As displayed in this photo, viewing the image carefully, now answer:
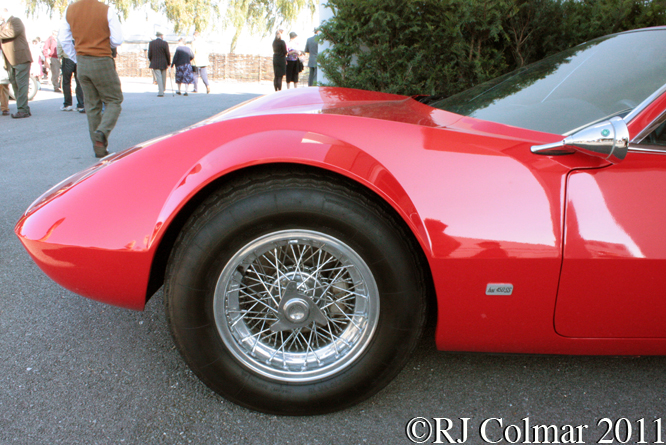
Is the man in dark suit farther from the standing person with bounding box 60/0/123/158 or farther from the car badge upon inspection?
the car badge

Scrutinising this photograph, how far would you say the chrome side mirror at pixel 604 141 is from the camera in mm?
1263

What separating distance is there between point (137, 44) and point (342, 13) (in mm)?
28979

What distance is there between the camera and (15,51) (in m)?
7.70

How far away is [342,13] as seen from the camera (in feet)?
15.5

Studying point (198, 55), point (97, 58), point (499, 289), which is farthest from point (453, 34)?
point (198, 55)

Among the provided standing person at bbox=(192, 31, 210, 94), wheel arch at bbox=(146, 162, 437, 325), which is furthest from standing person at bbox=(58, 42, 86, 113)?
wheel arch at bbox=(146, 162, 437, 325)

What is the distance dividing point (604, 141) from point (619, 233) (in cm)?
27

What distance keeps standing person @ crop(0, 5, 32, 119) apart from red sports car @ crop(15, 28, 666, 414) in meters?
7.82

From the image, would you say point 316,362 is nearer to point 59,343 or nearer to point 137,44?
point 59,343

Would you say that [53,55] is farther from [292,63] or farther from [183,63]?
[292,63]

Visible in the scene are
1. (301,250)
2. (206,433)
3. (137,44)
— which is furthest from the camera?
(137,44)

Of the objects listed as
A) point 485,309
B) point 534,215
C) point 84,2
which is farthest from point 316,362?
point 84,2

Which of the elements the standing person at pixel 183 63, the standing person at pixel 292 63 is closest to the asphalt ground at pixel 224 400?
the standing person at pixel 292 63

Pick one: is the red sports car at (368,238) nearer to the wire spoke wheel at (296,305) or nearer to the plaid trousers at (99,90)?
the wire spoke wheel at (296,305)
